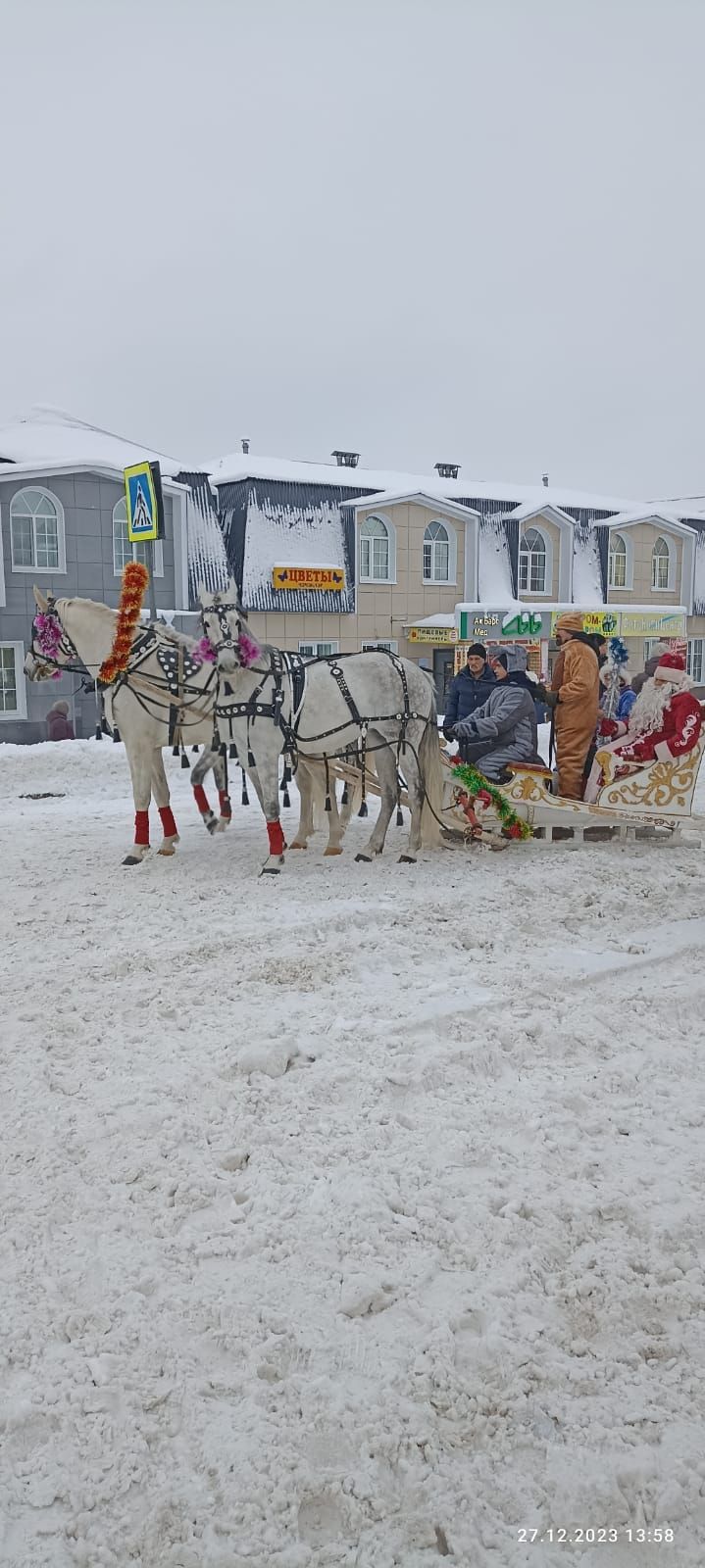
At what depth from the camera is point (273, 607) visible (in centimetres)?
1966

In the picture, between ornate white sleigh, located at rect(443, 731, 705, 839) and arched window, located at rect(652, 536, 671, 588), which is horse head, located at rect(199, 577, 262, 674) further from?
arched window, located at rect(652, 536, 671, 588)

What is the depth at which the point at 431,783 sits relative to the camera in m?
8.41

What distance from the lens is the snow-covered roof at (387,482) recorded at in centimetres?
2008

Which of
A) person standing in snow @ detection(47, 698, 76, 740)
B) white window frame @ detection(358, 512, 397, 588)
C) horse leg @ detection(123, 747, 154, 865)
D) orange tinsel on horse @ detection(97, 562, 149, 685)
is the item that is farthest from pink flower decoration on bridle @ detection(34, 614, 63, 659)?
white window frame @ detection(358, 512, 397, 588)

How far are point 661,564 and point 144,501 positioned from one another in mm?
17087

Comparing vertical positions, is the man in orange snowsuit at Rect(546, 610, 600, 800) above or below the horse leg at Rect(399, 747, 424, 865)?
above

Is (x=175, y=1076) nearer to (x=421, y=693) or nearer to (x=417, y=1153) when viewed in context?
(x=417, y=1153)

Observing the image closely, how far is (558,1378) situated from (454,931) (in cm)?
351

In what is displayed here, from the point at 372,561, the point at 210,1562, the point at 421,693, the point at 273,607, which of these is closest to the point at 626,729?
the point at 421,693

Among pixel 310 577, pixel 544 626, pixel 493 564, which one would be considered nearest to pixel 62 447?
pixel 310 577

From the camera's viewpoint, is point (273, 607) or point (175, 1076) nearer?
point (175, 1076)

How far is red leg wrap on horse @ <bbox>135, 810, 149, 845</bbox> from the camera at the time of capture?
8.29 m

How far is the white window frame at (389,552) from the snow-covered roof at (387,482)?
58 centimetres

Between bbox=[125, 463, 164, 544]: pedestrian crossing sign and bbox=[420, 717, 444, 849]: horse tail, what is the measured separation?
4.63 metres
